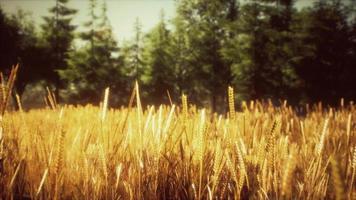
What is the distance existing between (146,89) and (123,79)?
303cm

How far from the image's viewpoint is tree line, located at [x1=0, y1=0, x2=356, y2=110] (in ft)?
88.9

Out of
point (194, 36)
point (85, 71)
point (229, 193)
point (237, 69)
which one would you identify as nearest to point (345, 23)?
point (237, 69)

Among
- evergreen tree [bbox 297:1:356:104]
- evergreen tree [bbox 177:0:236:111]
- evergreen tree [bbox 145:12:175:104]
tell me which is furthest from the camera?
evergreen tree [bbox 145:12:175:104]

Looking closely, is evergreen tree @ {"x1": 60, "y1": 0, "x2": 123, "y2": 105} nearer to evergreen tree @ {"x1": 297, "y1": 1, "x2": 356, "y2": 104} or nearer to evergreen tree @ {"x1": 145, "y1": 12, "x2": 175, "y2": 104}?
evergreen tree @ {"x1": 145, "y1": 12, "x2": 175, "y2": 104}

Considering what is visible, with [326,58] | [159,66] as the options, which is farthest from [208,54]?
[326,58]

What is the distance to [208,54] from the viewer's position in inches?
1267

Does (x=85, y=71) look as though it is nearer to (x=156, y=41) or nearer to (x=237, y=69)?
(x=156, y=41)

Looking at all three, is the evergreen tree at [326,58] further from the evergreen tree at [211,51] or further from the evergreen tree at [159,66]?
the evergreen tree at [159,66]

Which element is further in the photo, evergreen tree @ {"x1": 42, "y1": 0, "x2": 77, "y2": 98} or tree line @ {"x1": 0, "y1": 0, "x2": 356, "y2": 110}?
evergreen tree @ {"x1": 42, "y1": 0, "x2": 77, "y2": 98}

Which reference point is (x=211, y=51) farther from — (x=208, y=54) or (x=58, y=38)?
(x=58, y=38)

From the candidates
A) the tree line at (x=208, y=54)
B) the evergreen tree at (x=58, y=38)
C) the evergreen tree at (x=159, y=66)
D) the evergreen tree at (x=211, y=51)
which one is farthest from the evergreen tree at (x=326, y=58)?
the evergreen tree at (x=58, y=38)

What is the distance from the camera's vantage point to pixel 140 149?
1716 millimetres

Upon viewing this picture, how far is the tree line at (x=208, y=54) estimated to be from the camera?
27.1 metres

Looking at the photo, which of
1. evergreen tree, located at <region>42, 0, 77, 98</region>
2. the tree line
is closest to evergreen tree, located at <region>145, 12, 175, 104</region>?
the tree line
